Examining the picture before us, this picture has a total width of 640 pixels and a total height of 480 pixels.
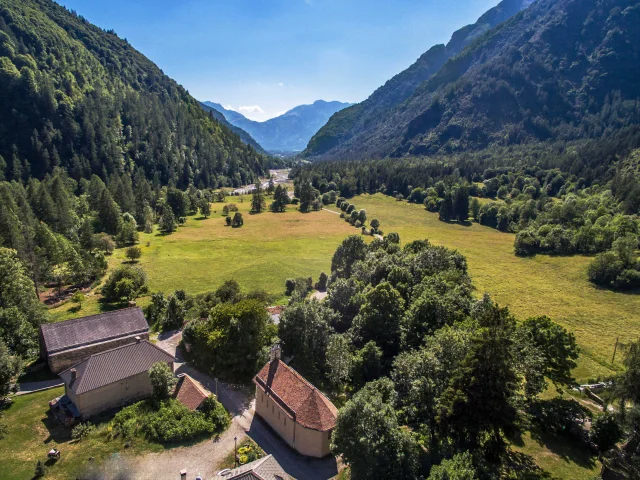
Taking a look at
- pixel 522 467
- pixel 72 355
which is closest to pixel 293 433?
pixel 522 467

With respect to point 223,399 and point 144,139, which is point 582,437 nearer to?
point 223,399

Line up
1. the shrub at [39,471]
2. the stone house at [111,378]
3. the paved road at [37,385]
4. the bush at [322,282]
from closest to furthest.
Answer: the shrub at [39,471] → the stone house at [111,378] → the paved road at [37,385] → the bush at [322,282]

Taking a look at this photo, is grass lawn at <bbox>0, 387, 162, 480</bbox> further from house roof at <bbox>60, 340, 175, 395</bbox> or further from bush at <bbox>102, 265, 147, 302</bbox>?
bush at <bbox>102, 265, 147, 302</bbox>

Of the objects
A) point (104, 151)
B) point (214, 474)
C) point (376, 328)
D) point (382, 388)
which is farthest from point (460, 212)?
point (104, 151)

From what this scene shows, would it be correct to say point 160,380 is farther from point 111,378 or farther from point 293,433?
point 293,433

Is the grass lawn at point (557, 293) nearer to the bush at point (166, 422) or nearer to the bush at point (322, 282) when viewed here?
Answer: the bush at point (322, 282)

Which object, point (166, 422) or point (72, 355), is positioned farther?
point (72, 355)

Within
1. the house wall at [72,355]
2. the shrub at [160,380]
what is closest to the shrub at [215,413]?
the shrub at [160,380]
